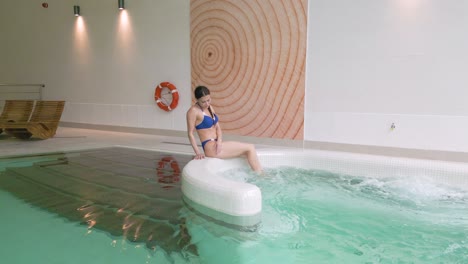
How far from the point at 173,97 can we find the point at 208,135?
3271 millimetres

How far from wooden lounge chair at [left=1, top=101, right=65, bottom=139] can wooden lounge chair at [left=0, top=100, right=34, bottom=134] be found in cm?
15

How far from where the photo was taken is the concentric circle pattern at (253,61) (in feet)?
18.2

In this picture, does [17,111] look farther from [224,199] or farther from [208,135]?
[224,199]

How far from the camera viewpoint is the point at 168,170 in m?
4.23

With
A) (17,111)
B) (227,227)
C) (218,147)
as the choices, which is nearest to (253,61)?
(218,147)

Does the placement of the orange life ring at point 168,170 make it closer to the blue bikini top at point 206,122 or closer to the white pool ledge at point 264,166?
the white pool ledge at point 264,166

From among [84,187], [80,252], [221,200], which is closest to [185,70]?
[84,187]

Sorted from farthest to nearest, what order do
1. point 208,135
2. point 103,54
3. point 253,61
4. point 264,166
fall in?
point 103,54 → point 253,61 → point 264,166 → point 208,135

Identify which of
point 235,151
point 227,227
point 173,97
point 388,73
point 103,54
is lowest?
point 227,227

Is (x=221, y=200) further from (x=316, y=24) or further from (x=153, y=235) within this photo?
(x=316, y=24)

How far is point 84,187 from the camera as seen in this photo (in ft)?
11.4

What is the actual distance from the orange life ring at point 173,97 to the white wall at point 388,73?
2726 millimetres

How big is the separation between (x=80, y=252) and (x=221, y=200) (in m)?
0.99

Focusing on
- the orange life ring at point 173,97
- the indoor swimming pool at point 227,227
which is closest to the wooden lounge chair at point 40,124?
the orange life ring at point 173,97
